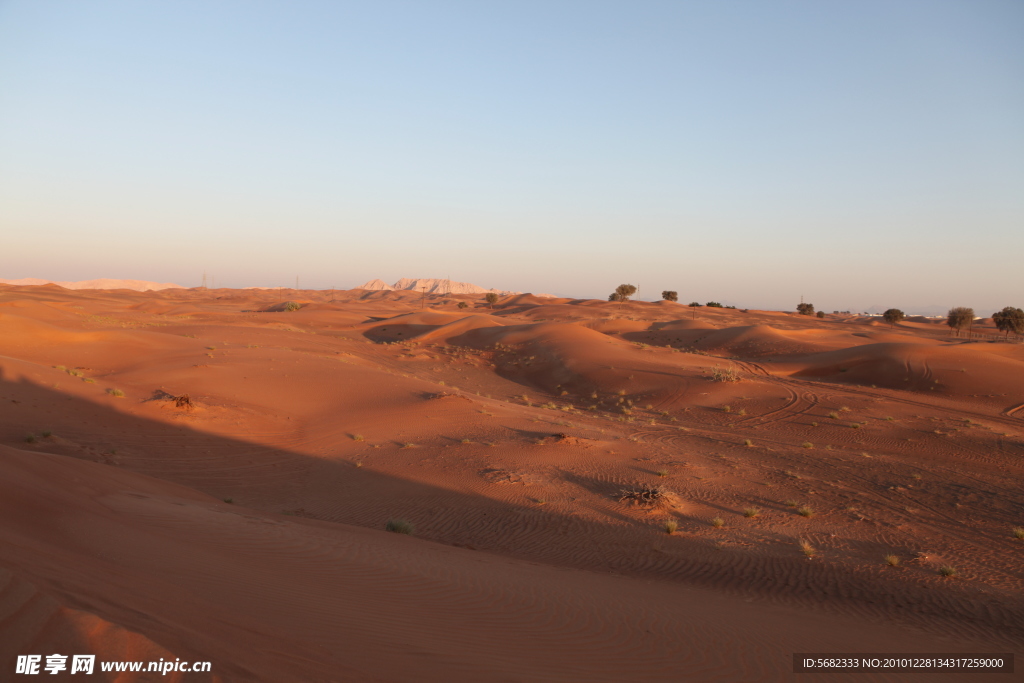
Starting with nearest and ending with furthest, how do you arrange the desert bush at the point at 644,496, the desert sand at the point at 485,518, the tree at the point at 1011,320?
the desert sand at the point at 485,518 < the desert bush at the point at 644,496 < the tree at the point at 1011,320

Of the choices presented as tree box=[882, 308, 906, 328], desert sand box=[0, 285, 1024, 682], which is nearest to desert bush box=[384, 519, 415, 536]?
desert sand box=[0, 285, 1024, 682]

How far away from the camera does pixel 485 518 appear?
1062 centimetres

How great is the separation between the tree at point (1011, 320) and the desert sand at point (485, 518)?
32.7 meters

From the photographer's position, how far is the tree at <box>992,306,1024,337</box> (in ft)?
166

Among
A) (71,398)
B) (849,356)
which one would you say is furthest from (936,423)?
(71,398)

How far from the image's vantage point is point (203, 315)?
2125 inches

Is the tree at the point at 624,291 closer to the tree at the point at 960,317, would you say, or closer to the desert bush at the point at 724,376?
the tree at the point at 960,317

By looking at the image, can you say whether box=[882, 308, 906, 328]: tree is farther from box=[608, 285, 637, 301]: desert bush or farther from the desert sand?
the desert sand

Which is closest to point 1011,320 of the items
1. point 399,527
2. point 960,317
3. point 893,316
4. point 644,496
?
point 960,317

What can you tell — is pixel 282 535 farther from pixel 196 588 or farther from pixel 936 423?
pixel 936 423

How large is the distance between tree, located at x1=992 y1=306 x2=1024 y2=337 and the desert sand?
32736mm

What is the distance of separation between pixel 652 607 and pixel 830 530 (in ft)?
17.9

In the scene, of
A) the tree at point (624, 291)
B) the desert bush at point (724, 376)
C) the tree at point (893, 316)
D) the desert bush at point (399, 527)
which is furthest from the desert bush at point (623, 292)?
the desert bush at point (399, 527)

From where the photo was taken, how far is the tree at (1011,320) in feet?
166
